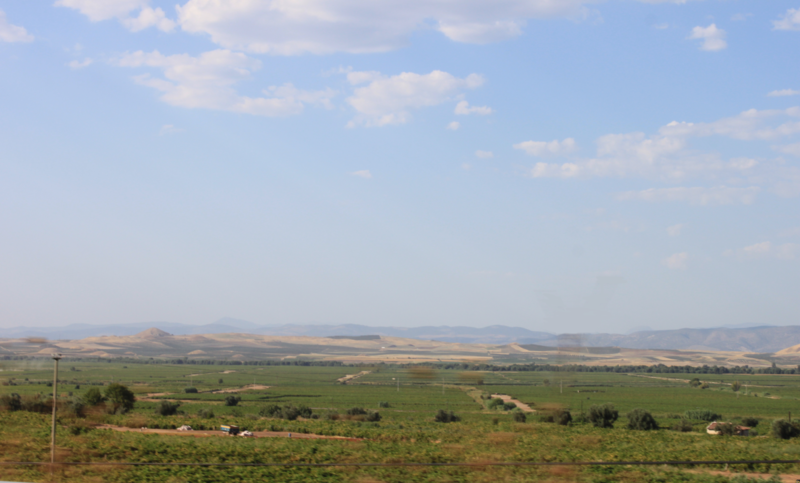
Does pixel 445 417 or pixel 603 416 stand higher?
pixel 603 416

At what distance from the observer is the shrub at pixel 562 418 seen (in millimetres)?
48062

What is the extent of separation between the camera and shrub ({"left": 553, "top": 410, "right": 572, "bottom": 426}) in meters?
48.1

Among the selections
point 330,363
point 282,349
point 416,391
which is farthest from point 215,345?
point 416,391

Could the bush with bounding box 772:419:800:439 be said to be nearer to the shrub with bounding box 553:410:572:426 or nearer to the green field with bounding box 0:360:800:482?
the green field with bounding box 0:360:800:482

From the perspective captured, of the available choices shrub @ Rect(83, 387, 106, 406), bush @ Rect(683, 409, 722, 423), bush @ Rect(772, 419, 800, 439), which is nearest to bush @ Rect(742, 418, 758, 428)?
bush @ Rect(683, 409, 722, 423)

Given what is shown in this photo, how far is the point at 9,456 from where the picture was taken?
66.2 ft

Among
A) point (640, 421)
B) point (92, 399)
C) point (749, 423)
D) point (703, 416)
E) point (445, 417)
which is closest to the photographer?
point (640, 421)

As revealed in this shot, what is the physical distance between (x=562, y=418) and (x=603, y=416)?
369cm

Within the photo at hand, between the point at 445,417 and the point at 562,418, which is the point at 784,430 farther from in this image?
the point at 445,417

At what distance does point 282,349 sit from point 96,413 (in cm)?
15677

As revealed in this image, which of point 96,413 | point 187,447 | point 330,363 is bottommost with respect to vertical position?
point 330,363

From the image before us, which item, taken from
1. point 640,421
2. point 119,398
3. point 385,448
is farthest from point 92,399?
point 640,421

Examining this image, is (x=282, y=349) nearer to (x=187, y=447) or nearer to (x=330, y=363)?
(x=330, y=363)

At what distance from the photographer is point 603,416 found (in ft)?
163
